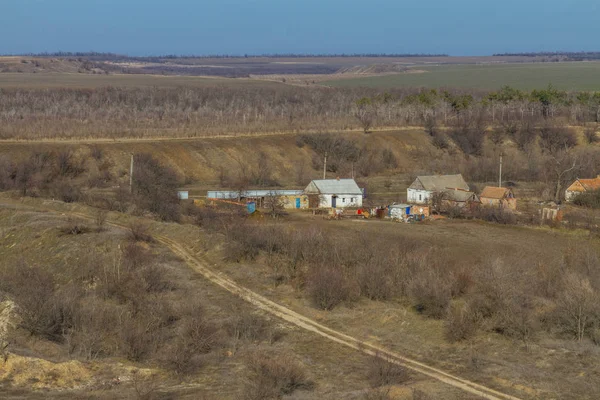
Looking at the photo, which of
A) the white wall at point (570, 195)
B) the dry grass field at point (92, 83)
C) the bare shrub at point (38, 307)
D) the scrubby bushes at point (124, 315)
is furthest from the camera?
the dry grass field at point (92, 83)

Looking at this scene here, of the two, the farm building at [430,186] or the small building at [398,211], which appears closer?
the small building at [398,211]

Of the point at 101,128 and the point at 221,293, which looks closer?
the point at 221,293

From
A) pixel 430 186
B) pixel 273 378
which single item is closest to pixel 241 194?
pixel 430 186

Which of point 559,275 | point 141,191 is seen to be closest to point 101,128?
point 141,191

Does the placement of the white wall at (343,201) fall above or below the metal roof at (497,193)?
below

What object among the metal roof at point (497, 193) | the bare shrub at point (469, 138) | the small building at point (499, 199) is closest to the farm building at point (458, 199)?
the small building at point (499, 199)

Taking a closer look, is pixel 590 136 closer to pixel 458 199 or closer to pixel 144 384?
pixel 458 199

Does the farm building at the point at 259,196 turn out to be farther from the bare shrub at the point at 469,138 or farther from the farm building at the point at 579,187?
the bare shrub at the point at 469,138

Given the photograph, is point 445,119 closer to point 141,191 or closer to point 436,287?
point 141,191
